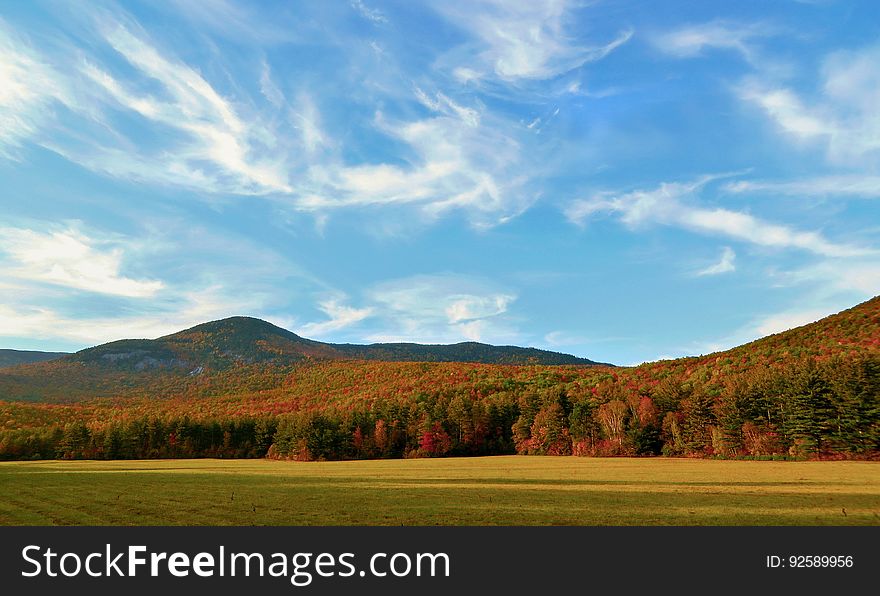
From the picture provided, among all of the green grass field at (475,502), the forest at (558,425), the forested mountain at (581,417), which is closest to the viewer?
the green grass field at (475,502)

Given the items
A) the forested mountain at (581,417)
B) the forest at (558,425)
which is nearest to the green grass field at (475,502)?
the forest at (558,425)

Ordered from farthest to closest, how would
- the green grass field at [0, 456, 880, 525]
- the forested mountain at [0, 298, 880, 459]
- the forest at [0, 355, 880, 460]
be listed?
the forested mountain at [0, 298, 880, 459]
the forest at [0, 355, 880, 460]
the green grass field at [0, 456, 880, 525]

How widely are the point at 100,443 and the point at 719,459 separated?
106 m

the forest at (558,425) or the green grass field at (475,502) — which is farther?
the forest at (558,425)

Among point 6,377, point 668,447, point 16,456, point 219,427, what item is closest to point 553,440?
point 668,447

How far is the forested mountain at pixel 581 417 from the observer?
5831 centimetres

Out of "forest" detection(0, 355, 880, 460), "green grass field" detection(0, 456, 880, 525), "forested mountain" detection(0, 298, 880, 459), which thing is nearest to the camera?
"green grass field" detection(0, 456, 880, 525)

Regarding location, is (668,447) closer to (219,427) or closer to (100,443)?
(219,427)

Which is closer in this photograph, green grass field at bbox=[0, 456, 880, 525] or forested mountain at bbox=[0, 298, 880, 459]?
green grass field at bbox=[0, 456, 880, 525]

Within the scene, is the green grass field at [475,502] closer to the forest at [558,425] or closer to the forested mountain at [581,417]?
the forest at [558,425]

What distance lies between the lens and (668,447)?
232ft

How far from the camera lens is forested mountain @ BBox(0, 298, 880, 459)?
58.3 meters

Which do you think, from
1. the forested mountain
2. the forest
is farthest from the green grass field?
the forested mountain

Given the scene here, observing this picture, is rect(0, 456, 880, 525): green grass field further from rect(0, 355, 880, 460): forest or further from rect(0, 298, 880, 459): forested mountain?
rect(0, 298, 880, 459): forested mountain
